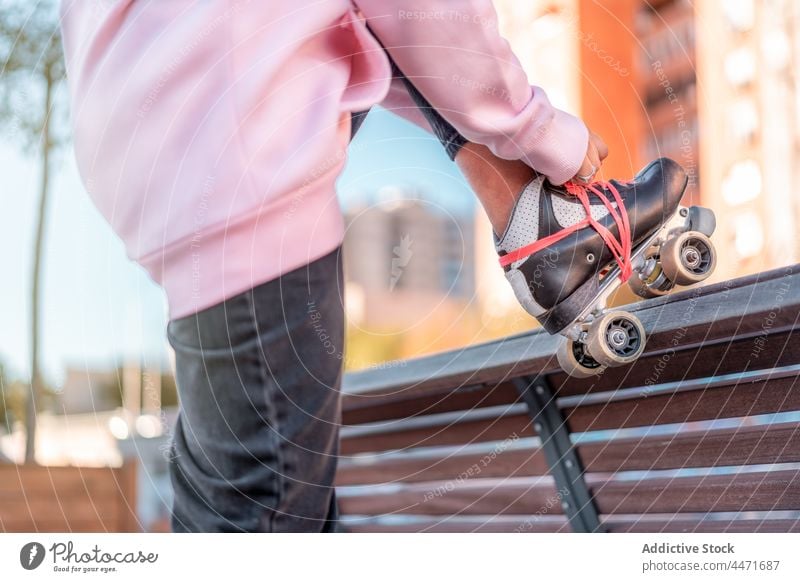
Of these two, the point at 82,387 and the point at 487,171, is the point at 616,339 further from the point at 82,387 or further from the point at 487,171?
the point at 82,387

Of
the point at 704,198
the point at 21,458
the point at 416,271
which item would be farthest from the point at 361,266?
the point at 21,458

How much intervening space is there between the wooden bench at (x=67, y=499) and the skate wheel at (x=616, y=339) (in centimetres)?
154

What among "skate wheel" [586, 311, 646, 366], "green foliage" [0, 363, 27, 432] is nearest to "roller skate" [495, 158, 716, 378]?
"skate wheel" [586, 311, 646, 366]

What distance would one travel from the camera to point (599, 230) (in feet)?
3.82

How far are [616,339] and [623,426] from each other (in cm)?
22

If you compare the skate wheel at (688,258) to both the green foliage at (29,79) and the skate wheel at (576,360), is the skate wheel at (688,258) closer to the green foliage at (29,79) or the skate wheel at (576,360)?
the skate wheel at (576,360)

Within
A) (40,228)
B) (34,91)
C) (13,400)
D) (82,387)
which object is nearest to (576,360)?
(40,228)

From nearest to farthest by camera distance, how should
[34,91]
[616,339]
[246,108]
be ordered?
[246,108], [616,339], [34,91]

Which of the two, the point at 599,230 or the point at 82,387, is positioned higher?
the point at 599,230

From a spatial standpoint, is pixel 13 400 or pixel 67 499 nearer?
pixel 67 499

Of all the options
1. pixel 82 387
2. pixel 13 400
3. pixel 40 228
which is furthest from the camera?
pixel 82 387

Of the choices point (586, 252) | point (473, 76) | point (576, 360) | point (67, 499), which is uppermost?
point (473, 76)

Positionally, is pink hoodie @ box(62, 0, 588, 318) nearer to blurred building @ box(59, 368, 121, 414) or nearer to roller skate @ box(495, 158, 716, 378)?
roller skate @ box(495, 158, 716, 378)

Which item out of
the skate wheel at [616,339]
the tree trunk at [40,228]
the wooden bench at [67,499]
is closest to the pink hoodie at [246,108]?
the skate wheel at [616,339]
